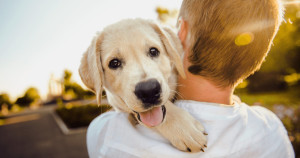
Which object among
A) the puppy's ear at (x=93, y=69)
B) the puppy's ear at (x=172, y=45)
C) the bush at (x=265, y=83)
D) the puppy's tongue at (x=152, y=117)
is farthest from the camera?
the bush at (x=265, y=83)

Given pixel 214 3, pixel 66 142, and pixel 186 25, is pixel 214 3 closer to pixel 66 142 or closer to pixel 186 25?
pixel 186 25

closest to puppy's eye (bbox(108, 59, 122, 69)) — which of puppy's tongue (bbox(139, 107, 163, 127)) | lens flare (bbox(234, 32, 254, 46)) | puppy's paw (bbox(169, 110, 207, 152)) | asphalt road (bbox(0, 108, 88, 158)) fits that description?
puppy's tongue (bbox(139, 107, 163, 127))

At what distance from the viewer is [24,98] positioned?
72.9 metres

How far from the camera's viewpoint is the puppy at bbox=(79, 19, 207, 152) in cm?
211

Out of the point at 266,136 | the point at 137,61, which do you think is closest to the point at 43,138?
the point at 137,61

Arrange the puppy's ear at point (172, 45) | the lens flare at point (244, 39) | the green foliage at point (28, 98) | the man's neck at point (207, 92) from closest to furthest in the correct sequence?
the lens flare at point (244, 39) → the man's neck at point (207, 92) → the puppy's ear at point (172, 45) → the green foliage at point (28, 98)

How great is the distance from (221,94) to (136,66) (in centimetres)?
99

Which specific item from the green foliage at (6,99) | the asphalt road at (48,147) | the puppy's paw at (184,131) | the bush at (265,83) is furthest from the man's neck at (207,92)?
the green foliage at (6,99)

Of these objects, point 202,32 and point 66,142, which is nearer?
point 202,32

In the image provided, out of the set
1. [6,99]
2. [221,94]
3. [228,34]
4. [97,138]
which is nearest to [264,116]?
A: [221,94]

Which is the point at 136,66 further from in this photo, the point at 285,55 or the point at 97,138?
the point at 285,55

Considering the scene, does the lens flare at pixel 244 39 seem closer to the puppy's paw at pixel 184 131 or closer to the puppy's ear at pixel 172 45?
the puppy's ear at pixel 172 45

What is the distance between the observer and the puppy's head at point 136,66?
2291 mm

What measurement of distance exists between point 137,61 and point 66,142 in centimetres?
1181
